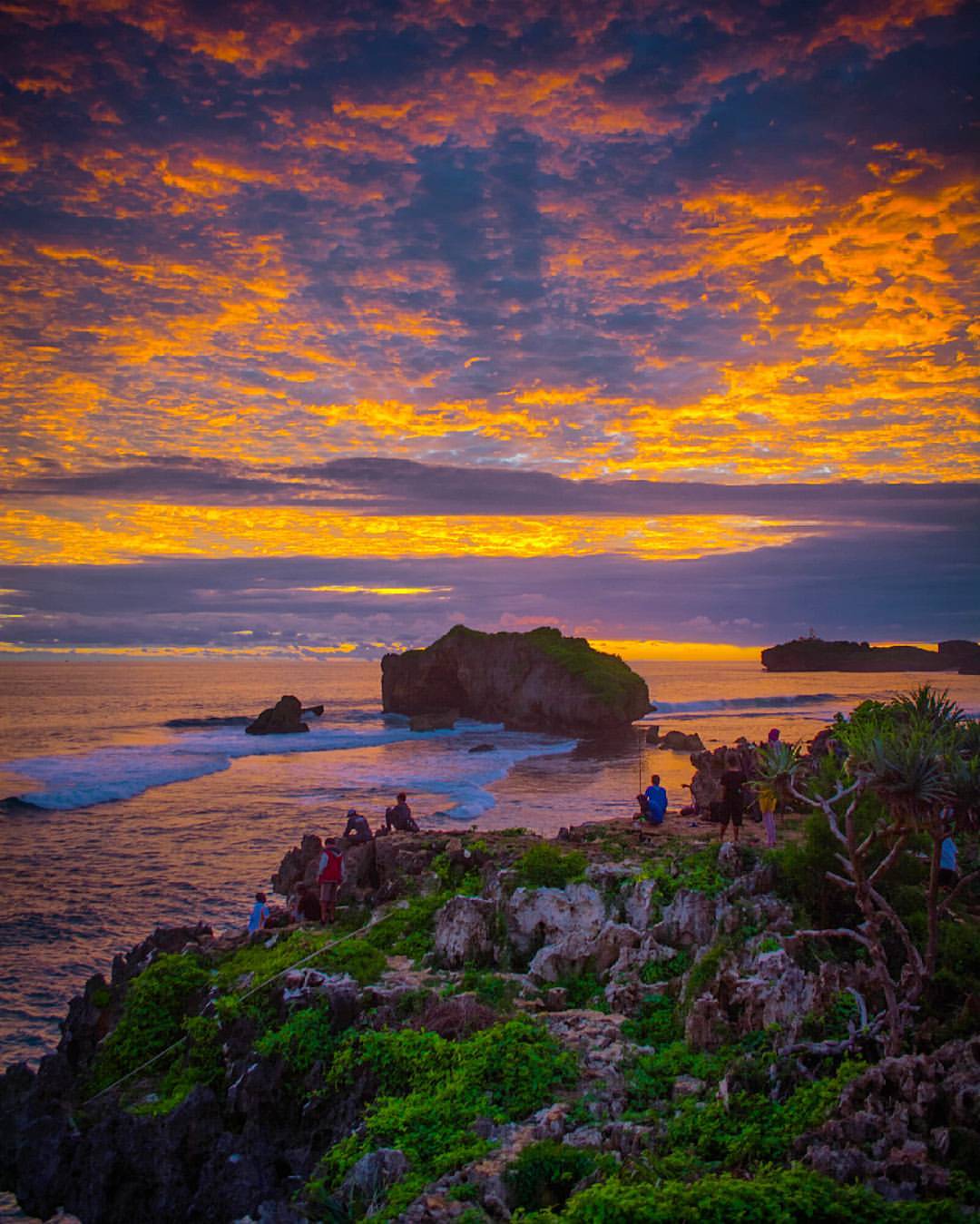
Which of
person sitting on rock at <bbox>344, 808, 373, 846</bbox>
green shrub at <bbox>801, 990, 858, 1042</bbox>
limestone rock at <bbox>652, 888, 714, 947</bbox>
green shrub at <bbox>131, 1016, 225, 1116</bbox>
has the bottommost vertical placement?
green shrub at <bbox>131, 1016, 225, 1116</bbox>

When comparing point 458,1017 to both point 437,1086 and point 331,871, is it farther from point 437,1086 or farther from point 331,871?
point 331,871

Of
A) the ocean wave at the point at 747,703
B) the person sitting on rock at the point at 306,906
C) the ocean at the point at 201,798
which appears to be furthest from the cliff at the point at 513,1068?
the ocean wave at the point at 747,703

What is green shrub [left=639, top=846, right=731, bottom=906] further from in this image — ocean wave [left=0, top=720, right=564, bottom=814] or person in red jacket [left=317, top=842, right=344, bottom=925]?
ocean wave [left=0, top=720, right=564, bottom=814]

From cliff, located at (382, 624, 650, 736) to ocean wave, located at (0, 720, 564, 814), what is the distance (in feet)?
10.6

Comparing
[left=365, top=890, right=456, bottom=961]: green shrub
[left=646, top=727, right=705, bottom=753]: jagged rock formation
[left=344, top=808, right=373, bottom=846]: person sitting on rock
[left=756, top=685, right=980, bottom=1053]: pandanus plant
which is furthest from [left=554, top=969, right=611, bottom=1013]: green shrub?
[left=646, top=727, right=705, bottom=753]: jagged rock formation

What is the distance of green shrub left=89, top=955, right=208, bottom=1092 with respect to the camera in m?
13.0

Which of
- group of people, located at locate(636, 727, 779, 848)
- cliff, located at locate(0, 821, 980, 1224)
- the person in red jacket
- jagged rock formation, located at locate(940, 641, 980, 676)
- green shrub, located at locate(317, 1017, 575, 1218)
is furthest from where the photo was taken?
jagged rock formation, located at locate(940, 641, 980, 676)

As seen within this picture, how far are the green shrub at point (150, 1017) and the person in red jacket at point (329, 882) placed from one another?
101 inches

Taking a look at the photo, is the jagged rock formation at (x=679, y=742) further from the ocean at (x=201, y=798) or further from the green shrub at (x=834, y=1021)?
the green shrub at (x=834, y=1021)

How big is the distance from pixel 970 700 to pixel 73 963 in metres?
94.8

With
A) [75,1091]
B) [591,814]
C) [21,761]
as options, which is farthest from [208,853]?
[21,761]

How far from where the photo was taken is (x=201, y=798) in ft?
135

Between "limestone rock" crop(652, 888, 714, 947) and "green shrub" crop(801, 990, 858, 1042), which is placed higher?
"limestone rock" crop(652, 888, 714, 947)

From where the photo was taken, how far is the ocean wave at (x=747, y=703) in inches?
3964
